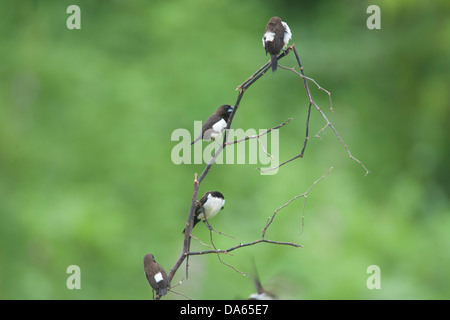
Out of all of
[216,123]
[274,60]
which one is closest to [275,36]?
[274,60]

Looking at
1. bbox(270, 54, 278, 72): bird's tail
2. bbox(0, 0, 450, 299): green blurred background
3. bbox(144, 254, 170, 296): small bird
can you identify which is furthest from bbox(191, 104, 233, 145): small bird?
bbox(0, 0, 450, 299): green blurred background

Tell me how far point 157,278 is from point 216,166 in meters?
4.35

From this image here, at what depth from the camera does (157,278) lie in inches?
53.3

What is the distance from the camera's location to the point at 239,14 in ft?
23.5

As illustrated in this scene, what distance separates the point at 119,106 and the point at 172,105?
0.59 meters

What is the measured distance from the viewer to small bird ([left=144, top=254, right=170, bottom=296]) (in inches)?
52.5

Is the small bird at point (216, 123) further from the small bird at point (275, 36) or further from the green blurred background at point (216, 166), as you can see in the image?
the green blurred background at point (216, 166)

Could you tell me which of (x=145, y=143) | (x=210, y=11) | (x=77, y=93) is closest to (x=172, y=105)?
(x=145, y=143)

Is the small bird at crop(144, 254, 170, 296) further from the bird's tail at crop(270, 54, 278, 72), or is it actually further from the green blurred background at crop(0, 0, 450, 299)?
the green blurred background at crop(0, 0, 450, 299)

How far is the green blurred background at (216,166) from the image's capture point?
14.5 feet

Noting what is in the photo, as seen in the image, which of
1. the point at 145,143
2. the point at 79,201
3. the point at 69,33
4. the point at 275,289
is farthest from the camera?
the point at 69,33

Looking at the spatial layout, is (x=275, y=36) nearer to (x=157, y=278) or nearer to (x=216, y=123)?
(x=216, y=123)

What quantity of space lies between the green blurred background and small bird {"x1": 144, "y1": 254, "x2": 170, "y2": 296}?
2.48 metres

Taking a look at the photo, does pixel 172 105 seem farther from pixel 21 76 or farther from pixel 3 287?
pixel 3 287
